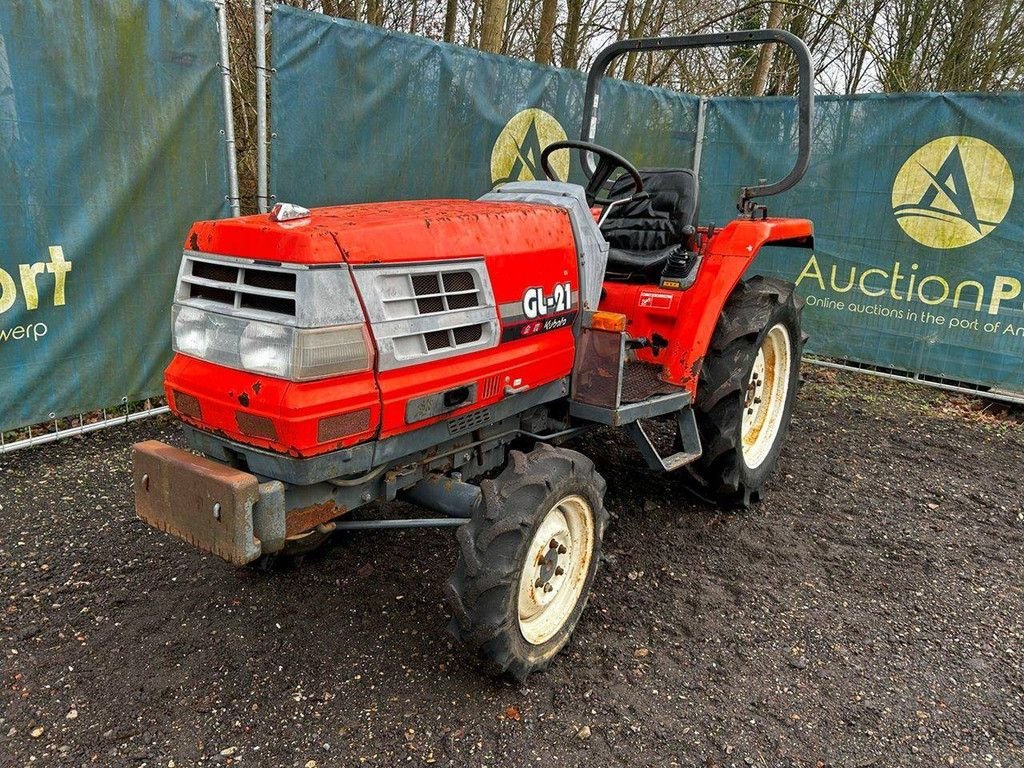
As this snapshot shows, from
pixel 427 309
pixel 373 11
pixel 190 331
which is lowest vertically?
pixel 190 331

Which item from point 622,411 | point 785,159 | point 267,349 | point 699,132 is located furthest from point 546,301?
point 699,132

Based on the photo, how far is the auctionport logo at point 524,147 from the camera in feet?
17.8

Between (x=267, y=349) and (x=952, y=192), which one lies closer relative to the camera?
(x=267, y=349)

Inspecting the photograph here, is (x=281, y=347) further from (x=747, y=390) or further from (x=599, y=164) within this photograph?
(x=747, y=390)

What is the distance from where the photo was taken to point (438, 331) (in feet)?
7.55

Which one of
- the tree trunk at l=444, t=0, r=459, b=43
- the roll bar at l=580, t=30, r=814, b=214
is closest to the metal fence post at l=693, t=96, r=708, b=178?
the roll bar at l=580, t=30, r=814, b=214

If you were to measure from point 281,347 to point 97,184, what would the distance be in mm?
2585

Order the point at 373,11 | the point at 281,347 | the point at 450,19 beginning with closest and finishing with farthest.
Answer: the point at 281,347 < the point at 373,11 < the point at 450,19

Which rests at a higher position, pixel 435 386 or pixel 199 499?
pixel 435 386

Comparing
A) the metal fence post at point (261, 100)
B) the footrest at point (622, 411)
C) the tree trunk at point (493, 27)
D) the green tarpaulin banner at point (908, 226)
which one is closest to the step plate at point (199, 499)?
the footrest at point (622, 411)

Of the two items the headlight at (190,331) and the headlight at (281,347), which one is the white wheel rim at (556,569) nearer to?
the headlight at (281,347)

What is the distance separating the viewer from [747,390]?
3684 millimetres

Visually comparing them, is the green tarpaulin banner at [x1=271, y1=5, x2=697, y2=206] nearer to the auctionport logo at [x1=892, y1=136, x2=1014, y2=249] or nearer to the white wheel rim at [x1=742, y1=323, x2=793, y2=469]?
the white wheel rim at [x1=742, y1=323, x2=793, y2=469]

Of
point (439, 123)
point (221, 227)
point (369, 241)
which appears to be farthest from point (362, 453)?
point (439, 123)
